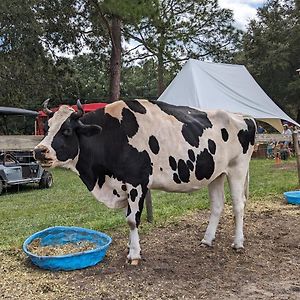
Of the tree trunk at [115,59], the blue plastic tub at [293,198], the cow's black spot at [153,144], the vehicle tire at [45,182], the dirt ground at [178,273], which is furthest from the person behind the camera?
the tree trunk at [115,59]

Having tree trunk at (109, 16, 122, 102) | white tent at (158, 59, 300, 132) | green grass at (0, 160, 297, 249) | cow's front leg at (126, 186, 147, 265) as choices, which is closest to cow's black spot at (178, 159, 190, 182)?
cow's front leg at (126, 186, 147, 265)

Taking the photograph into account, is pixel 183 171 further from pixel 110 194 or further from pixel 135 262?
pixel 135 262

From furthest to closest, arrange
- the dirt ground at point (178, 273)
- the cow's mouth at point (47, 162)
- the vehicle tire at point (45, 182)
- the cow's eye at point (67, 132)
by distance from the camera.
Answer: the vehicle tire at point (45, 182), the cow's eye at point (67, 132), the cow's mouth at point (47, 162), the dirt ground at point (178, 273)

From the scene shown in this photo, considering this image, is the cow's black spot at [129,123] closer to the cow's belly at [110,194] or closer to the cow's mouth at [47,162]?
the cow's belly at [110,194]

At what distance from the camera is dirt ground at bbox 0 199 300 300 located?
12.2 feet

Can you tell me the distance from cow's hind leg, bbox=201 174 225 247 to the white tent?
4.04m

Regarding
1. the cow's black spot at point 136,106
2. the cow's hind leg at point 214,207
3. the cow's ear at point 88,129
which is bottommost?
the cow's hind leg at point 214,207

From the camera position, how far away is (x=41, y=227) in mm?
6676

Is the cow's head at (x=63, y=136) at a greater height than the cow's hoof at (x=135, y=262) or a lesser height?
greater

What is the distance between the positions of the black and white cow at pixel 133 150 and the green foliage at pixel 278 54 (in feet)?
75.6

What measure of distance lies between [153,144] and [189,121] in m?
0.58

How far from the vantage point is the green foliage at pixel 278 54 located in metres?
27.3

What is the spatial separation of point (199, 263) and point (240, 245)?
69 centimetres

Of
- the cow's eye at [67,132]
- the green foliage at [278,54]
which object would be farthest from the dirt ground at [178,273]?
the green foliage at [278,54]
